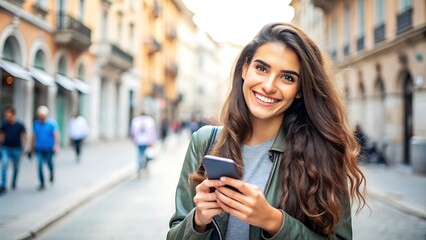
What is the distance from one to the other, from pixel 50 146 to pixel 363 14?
50.7 ft

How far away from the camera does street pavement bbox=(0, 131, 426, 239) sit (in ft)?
23.2

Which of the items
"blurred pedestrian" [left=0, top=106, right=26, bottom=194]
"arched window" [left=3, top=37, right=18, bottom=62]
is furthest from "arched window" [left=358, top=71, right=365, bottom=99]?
"blurred pedestrian" [left=0, top=106, right=26, bottom=194]

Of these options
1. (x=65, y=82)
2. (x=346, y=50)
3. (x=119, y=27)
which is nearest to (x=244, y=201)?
(x=65, y=82)

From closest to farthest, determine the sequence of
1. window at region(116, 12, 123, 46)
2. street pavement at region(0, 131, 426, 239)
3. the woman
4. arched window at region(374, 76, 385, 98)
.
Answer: the woman → street pavement at region(0, 131, 426, 239) → arched window at region(374, 76, 385, 98) → window at region(116, 12, 123, 46)

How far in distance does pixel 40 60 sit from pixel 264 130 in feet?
65.4

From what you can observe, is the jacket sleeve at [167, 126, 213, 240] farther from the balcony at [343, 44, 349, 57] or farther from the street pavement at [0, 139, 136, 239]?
the balcony at [343, 44, 349, 57]

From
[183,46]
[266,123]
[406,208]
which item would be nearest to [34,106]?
[406,208]

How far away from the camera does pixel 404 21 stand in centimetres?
1606

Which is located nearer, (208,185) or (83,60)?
(208,185)

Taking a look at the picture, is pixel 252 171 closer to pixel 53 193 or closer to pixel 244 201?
pixel 244 201

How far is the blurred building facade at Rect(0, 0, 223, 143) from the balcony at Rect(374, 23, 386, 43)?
12934 millimetres

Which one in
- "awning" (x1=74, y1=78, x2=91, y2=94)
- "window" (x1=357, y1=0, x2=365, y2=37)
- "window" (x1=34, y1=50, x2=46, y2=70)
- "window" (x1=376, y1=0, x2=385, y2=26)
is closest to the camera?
"window" (x1=376, y1=0, x2=385, y2=26)

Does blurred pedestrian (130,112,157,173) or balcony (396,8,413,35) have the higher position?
balcony (396,8,413,35)

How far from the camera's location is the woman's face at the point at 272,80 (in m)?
1.86
